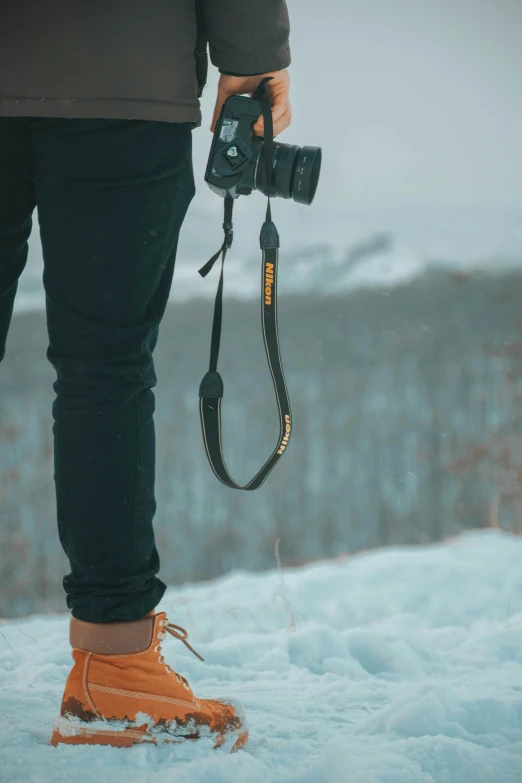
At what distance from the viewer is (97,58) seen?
27.7 inches

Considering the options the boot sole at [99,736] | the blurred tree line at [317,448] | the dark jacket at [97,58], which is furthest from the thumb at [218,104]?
the blurred tree line at [317,448]

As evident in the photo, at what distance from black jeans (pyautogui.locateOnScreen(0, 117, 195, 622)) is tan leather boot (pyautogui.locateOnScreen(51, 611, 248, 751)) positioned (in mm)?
28

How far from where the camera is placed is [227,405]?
21.9 ft

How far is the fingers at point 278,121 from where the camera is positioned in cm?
87

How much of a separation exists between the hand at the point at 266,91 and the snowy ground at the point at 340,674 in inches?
30.4

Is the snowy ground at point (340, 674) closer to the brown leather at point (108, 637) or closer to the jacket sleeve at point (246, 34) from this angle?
the brown leather at point (108, 637)

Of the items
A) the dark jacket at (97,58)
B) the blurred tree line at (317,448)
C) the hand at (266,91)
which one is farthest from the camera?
the blurred tree line at (317,448)

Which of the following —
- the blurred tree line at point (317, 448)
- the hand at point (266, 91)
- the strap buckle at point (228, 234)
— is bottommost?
the blurred tree line at point (317, 448)

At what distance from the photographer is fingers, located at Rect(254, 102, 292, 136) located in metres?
0.87

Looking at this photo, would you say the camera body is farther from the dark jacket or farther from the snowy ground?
the snowy ground

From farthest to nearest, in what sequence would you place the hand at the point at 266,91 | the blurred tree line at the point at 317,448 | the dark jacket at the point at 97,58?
the blurred tree line at the point at 317,448
the hand at the point at 266,91
the dark jacket at the point at 97,58

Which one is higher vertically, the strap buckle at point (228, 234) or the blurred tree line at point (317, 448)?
the strap buckle at point (228, 234)

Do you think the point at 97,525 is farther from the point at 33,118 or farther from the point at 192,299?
the point at 192,299

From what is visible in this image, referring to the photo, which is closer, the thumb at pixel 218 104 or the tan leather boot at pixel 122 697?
the tan leather boot at pixel 122 697
